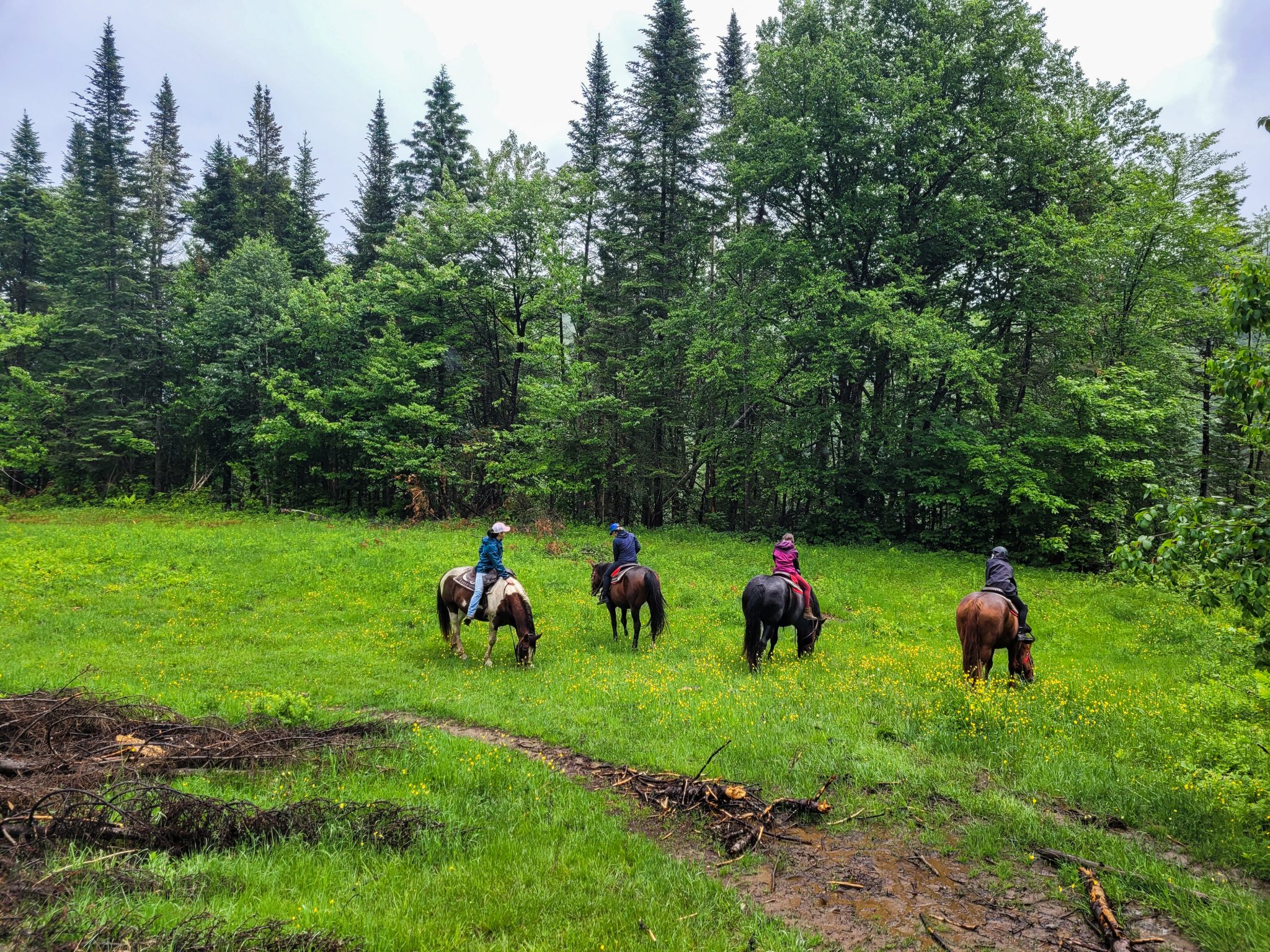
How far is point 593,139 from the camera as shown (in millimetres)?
33219

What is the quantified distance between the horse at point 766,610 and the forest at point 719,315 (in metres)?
14.2

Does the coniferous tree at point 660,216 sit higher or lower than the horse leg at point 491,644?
higher

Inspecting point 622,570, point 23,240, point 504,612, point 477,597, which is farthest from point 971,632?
point 23,240

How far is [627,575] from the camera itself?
12.6 meters

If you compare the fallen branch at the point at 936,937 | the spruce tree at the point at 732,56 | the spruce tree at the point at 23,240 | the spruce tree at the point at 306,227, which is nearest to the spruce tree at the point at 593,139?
the spruce tree at the point at 732,56

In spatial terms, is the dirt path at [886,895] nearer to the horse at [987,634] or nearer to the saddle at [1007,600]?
the horse at [987,634]

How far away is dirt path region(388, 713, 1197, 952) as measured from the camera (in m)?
4.00

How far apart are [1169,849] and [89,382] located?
4780 centimetres

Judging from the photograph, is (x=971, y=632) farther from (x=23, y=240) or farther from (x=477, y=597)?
(x=23, y=240)

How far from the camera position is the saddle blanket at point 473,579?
11.6 meters

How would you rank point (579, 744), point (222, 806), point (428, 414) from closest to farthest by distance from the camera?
point (222, 806), point (579, 744), point (428, 414)

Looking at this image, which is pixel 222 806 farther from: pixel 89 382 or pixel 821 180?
pixel 89 382

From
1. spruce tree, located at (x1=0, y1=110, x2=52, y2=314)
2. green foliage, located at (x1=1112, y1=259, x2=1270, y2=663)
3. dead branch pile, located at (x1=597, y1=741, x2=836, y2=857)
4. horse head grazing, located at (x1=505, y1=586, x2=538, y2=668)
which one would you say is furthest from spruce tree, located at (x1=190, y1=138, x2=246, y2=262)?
green foliage, located at (x1=1112, y1=259, x2=1270, y2=663)

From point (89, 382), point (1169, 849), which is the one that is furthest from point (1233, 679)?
point (89, 382)
